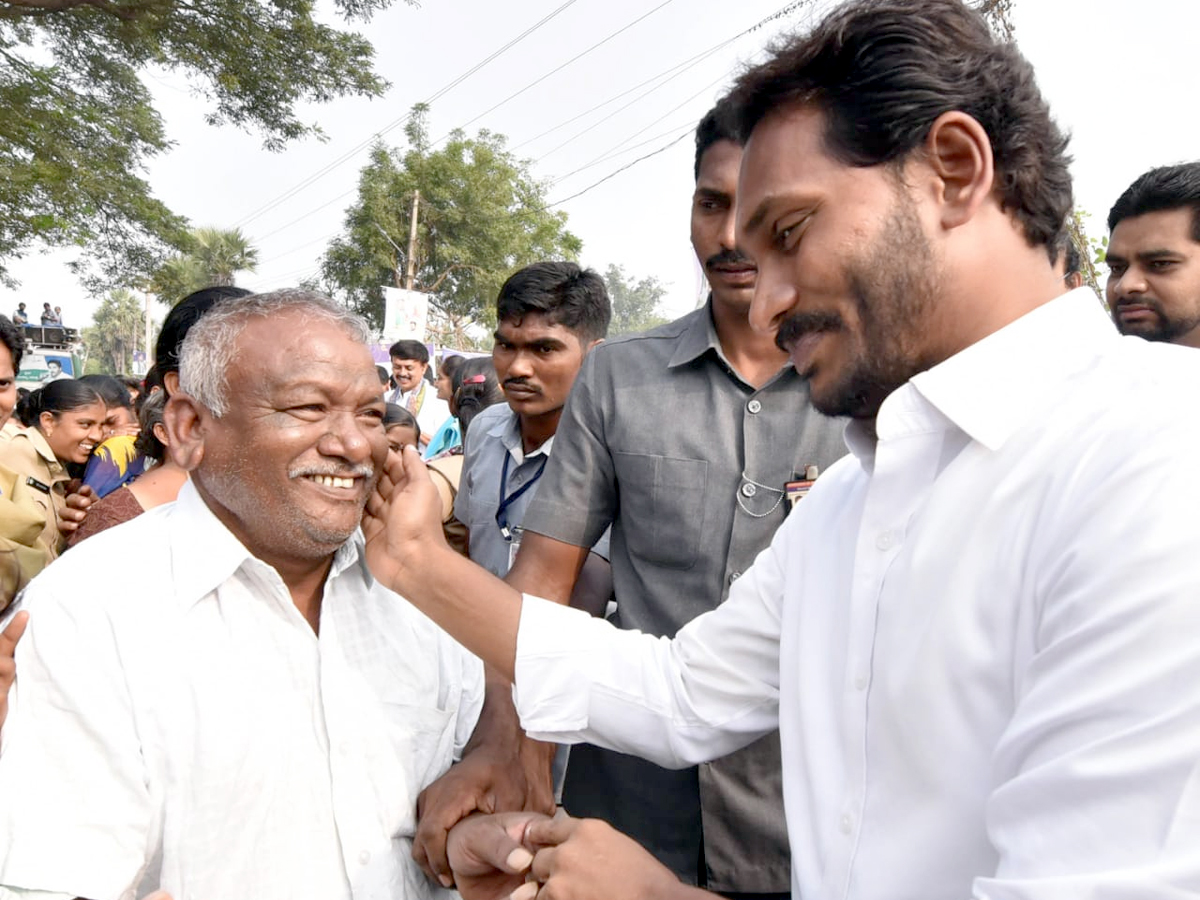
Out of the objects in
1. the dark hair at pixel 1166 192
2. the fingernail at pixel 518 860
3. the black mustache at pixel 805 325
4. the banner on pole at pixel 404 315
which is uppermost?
the banner on pole at pixel 404 315

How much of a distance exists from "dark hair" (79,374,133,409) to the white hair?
4.66 metres

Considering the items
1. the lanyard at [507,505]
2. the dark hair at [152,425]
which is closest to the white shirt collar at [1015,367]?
the lanyard at [507,505]

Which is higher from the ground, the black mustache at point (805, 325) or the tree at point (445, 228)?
the tree at point (445, 228)

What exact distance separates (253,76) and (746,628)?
528 inches

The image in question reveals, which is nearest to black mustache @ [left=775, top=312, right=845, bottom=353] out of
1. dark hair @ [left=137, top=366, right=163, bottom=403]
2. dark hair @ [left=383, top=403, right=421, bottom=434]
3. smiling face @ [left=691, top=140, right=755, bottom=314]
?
smiling face @ [left=691, top=140, right=755, bottom=314]

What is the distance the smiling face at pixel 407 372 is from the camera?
11.2 metres

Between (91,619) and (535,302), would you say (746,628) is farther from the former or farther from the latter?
(535,302)

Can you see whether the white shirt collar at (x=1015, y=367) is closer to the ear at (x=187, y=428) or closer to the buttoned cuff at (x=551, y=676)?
the buttoned cuff at (x=551, y=676)

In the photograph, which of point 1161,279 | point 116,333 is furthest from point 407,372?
point 116,333

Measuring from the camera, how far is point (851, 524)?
5.38 ft

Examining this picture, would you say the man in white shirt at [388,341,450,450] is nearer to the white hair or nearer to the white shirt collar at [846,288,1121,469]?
the white hair

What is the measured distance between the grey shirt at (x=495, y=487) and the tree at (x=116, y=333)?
9423 cm

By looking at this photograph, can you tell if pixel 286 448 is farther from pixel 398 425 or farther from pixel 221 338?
pixel 398 425

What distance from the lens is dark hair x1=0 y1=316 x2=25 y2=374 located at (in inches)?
167
